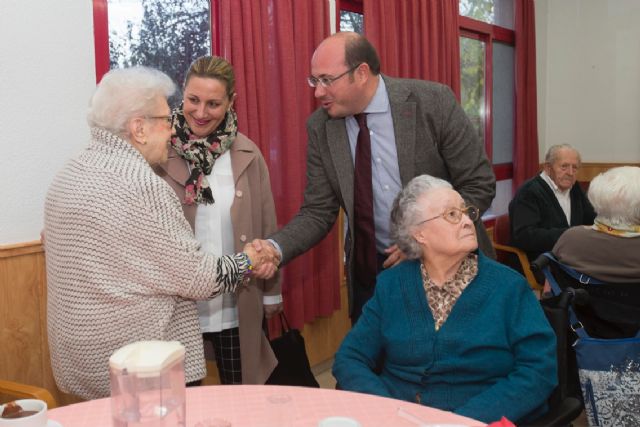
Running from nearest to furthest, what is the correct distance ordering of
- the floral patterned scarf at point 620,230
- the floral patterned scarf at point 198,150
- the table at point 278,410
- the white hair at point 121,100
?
the table at point 278,410, the white hair at point 121,100, the floral patterned scarf at point 198,150, the floral patterned scarf at point 620,230

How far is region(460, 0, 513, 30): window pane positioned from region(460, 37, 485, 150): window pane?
8.9 inches

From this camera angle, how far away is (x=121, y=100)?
192cm

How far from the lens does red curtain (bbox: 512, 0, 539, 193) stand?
655cm

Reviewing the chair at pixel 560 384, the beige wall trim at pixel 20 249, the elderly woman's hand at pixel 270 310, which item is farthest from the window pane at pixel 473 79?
the beige wall trim at pixel 20 249

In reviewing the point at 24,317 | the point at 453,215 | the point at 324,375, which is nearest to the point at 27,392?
the point at 24,317

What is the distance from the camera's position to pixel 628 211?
2.74 metres

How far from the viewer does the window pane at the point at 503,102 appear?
6609mm

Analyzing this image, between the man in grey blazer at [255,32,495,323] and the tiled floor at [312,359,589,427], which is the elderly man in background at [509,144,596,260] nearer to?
the tiled floor at [312,359,589,427]

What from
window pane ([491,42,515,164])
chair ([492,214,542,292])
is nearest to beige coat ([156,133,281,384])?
chair ([492,214,542,292])

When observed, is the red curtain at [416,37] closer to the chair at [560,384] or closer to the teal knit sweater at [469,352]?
the chair at [560,384]

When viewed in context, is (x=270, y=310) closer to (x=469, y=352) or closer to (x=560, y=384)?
(x=469, y=352)

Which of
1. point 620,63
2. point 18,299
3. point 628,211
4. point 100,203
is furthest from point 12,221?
point 620,63

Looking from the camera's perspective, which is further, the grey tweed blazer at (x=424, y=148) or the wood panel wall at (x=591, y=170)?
the wood panel wall at (x=591, y=170)

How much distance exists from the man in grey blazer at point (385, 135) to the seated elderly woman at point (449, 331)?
1.20 ft
